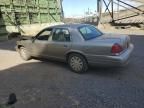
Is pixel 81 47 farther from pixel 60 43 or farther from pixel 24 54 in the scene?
pixel 24 54

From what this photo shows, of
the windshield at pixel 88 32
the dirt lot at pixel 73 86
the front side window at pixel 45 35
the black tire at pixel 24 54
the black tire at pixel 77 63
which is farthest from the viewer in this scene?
the black tire at pixel 24 54

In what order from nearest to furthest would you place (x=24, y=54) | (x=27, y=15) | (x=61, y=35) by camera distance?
(x=61, y=35), (x=24, y=54), (x=27, y=15)

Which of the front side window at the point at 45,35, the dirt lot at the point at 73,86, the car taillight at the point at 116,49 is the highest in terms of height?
the front side window at the point at 45,35

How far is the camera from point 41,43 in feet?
24.0

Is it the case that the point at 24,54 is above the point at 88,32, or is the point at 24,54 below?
below

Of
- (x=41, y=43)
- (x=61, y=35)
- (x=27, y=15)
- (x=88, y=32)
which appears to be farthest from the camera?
(x=27, y=15)

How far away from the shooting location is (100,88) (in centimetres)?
514

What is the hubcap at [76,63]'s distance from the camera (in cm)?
624

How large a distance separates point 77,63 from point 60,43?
90cm

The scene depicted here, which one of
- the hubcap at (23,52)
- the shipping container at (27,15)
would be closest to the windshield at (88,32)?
the hubcap at (23,52)

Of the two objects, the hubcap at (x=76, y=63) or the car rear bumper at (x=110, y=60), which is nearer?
the car rear bumper at (x=110, y=60)

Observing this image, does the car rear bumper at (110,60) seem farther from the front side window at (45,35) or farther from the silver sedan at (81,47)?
the front side window at (45,35)

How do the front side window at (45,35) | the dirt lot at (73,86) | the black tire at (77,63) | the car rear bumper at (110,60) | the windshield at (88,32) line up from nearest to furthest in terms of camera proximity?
the dirt lot at (73,86), the car rear bumper at (110,60), the black tire at (77,63), the windshield at (88,32), the front side window at (45,35)

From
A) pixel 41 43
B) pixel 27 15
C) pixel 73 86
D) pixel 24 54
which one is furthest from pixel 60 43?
pixel 27 15
